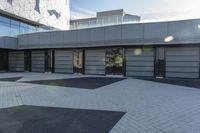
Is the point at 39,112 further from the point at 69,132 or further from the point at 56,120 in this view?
the point at 69,132

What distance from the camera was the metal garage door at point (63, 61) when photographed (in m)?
21.4

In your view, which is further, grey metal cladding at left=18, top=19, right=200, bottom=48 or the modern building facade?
the modern building facade

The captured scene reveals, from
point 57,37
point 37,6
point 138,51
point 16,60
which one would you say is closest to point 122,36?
point 138,51

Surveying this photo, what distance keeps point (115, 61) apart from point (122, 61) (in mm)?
822

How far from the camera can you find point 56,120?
17.8ft

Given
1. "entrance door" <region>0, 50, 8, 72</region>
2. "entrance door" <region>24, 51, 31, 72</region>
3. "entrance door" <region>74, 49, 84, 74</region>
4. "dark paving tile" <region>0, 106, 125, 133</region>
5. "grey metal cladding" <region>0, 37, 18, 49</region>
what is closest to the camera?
"dark paving tile" <region>0, 106, 125, 133</region>

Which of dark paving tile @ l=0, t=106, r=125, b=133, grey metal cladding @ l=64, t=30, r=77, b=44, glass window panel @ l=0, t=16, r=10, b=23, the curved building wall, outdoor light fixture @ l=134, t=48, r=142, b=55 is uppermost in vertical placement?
the curved building wall

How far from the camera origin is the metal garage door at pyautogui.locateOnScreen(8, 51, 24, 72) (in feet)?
81.4

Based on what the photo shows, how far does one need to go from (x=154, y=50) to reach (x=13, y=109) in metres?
13.9

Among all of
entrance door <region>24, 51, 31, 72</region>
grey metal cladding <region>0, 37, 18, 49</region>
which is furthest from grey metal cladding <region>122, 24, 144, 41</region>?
grey metal cladding <region>0, 37, 18, 49</region>

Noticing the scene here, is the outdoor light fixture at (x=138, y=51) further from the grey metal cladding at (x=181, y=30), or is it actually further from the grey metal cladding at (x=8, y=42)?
the grey metal cladding at (x=8, y=42)

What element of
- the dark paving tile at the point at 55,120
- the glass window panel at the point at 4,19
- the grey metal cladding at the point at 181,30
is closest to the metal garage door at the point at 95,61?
the grey metal cladding at the point at 181,30

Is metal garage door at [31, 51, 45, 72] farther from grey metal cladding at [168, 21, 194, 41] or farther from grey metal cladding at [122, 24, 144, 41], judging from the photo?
grey metal cladding at [168, 21, 194, 41]

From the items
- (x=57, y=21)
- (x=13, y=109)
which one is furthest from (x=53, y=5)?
(x=13, y=109)
